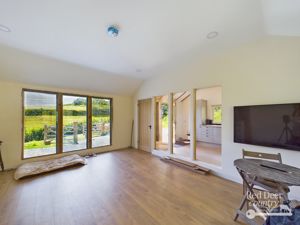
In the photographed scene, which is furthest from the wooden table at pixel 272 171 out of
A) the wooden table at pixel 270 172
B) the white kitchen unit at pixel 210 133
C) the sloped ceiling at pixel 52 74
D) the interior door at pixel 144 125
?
the white kitchen unit at pixel 210 133

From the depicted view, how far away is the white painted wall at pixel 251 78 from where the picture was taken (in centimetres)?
234

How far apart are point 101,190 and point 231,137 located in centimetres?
276

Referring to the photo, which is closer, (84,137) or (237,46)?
(237,46)

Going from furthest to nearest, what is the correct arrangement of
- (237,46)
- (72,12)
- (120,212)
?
(237,46) → (72,12) → (120,212)

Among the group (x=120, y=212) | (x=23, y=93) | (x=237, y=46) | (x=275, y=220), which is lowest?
(x=120, y=212)

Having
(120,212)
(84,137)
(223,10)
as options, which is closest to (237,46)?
(223,10)

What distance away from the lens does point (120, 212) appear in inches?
79.2

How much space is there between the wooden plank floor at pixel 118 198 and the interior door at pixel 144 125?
198 cm

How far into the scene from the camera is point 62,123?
175 inches

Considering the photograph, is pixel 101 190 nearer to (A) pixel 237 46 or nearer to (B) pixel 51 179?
(B) pixel 51 179

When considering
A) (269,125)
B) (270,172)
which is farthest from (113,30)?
(269,125)

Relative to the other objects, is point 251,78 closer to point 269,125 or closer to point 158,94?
point 269,125

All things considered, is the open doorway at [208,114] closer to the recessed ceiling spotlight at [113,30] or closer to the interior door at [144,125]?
the interior door at [144,125]

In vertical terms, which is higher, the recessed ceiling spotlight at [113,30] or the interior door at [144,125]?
the recessed ceiling spotlight at [113,30]
